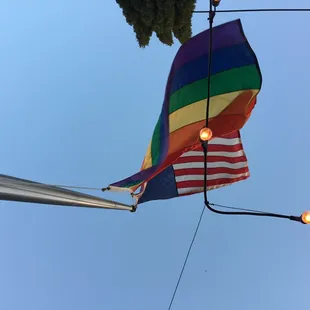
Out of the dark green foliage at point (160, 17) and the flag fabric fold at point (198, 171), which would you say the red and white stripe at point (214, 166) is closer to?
the flag fabric fold at point (198, 171)

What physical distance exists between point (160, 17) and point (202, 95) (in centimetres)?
715

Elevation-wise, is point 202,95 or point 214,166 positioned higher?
point 202,95

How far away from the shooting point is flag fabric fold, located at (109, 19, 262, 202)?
6.45 m

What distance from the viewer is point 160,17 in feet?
42.5

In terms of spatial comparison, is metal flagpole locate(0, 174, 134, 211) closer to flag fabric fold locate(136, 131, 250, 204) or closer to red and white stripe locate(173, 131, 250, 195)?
flag fabric fold locate(136, 131, 250, 204)

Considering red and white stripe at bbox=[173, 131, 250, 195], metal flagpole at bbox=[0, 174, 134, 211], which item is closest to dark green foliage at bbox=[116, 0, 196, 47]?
red and white stripe at bbox=[173, 131, 250, 195]

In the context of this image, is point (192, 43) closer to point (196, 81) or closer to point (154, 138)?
point (196, 81)

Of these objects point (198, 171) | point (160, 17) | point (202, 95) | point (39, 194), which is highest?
point (160, 17)

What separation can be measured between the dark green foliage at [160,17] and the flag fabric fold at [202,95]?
6175 millimetres

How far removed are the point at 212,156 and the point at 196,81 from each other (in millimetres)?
1491

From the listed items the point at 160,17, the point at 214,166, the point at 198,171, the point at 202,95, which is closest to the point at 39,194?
the point at 202,95

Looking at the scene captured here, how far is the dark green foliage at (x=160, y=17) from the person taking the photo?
12711 mm

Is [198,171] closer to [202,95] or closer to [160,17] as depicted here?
[202,95]

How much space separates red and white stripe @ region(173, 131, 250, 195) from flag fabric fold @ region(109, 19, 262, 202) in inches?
27.2
